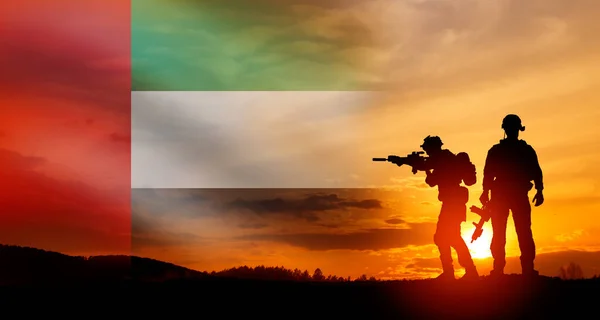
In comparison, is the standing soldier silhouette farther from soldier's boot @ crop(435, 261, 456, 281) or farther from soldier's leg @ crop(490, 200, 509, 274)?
soldier's boot @ crop(435, 261, 456, 281)

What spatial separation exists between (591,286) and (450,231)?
300cm

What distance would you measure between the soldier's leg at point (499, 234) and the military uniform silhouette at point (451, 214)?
A: 53 centimetres

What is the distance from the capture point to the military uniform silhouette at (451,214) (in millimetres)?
15906

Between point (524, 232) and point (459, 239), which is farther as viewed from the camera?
point (459, 239)

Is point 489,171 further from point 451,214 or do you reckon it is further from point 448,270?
point 448,270

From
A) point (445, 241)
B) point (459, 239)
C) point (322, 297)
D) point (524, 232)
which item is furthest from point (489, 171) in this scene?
point (322, 297)

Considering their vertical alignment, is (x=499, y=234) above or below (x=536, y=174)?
below

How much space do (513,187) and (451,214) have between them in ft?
4.62

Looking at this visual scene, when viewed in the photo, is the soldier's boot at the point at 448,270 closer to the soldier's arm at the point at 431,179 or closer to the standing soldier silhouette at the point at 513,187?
the standing soldier silhouette at the point at 513,187

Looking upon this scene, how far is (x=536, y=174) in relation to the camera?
1552 cm

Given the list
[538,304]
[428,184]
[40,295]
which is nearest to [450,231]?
[428,184]

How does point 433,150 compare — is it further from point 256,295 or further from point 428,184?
point 256,295

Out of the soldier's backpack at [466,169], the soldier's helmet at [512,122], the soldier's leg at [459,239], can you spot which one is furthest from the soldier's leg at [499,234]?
the soldier's helmet at [512,122]

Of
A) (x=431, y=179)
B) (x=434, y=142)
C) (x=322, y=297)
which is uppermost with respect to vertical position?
(x=434, y=142)
